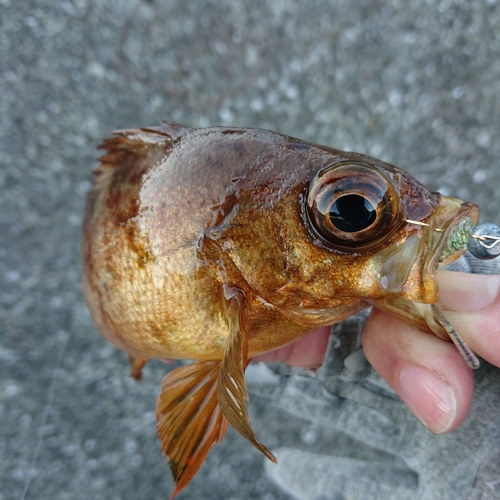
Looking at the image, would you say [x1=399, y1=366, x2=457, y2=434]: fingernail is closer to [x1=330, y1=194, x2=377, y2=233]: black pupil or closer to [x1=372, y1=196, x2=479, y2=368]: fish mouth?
[x1=372, y1=196, x2=479, y2=368]: fish mouth

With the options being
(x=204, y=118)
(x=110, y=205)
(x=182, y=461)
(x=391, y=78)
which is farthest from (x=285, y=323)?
(x=391, y=78)

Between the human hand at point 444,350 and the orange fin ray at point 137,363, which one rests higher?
the human hand at point 444,350

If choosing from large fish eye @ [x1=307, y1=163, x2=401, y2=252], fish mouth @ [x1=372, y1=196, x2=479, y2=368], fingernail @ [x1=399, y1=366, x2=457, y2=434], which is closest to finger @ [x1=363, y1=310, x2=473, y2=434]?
fingernail @ [x1=399, y1=366, x2=457, y2=434]

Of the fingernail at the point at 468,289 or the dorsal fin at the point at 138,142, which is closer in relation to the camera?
the fingernail at the point at 468,289

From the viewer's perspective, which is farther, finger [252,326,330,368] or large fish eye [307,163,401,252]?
finger [252,326,330,368]

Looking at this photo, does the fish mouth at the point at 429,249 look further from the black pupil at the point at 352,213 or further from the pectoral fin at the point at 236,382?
the pectoral fin at the point at 236,382

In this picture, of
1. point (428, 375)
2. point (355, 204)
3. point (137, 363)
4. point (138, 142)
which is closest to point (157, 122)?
point (138, 142)

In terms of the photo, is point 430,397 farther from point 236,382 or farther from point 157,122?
point 157,122

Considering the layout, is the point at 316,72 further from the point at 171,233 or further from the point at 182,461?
the point at 182,461

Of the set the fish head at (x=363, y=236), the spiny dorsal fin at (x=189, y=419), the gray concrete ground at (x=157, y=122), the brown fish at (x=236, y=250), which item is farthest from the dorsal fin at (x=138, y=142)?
the gray concrete ground at (x=157, y=122)
